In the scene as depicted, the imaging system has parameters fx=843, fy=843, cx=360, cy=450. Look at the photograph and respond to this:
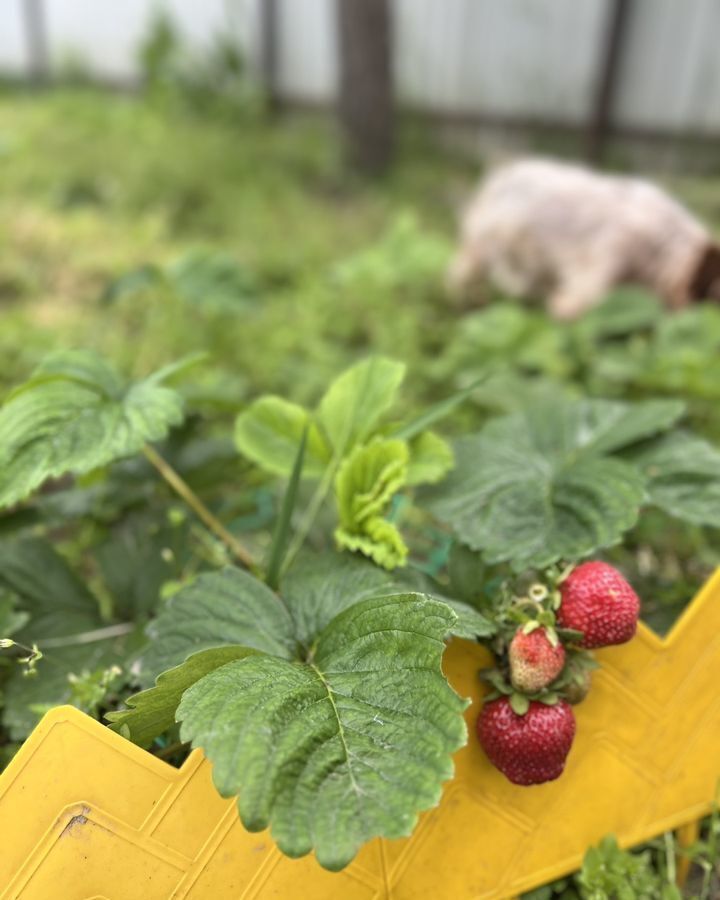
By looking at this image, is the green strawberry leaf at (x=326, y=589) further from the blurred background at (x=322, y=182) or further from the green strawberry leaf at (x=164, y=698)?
the blurred background at (x=322, y=182)

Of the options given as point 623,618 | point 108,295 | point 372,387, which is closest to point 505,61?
point 108,295

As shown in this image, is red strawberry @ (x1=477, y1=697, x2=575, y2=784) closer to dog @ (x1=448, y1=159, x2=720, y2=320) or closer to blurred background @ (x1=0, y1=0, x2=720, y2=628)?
blurred background @ (x1=0, y1=0, x2=720, y2=628)

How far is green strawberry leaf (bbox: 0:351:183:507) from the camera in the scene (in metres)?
1.02

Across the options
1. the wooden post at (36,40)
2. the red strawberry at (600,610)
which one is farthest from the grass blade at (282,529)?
the wooden post at (36,40)

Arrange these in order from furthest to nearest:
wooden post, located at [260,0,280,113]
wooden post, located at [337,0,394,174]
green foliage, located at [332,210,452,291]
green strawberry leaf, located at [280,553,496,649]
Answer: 1. wooden post, located at [260,0,280,113]
2. wooden post, located at [337,0,394,174]
3. green foliage, located at [332,210,452,291]
4. green strawberry leaf, located at [280,553,496,649]

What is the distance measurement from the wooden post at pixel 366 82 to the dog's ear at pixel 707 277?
1.92m

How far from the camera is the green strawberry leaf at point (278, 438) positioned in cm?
119

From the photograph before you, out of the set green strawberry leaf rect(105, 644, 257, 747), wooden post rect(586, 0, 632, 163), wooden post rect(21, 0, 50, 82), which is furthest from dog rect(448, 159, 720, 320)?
wooden post rect(21, 0, 50, 82)

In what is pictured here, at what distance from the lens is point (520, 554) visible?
103cm

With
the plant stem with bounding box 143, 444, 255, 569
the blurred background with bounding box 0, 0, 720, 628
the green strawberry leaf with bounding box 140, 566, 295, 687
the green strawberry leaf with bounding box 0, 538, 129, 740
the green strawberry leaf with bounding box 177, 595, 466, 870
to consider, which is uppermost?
the green strawberry leaf with bounding box 177, 595, 466, 870

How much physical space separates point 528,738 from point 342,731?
0.22m

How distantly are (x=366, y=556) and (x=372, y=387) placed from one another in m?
0.26

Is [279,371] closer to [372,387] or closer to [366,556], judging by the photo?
[372,387]

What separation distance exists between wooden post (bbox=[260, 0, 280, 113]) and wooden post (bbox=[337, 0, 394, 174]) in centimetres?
99
